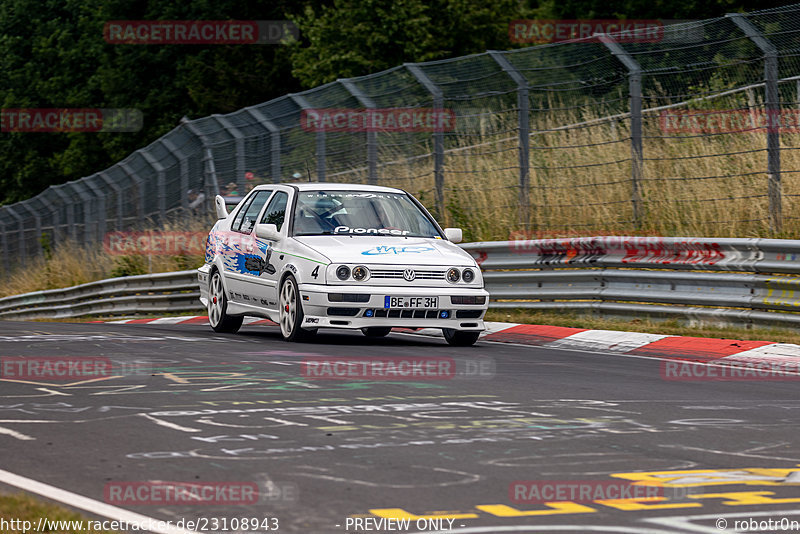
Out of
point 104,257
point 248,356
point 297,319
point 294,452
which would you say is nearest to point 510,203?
point 297,319

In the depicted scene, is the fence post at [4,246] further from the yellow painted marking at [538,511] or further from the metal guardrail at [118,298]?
the yellow painted marking at [538,511]

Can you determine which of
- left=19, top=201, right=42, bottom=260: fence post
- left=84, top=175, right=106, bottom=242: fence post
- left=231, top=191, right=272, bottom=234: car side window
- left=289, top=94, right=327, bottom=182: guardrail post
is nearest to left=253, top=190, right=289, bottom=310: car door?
left=231, top=191, right=272, bottom=234: car side window

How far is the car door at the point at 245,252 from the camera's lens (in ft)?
44.5

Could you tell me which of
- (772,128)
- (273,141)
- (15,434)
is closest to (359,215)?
(772,128)

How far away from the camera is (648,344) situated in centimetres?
1233

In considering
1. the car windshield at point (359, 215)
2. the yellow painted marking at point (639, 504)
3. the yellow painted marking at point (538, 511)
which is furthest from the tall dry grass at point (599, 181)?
the yellow painted marking at point (538, 511)

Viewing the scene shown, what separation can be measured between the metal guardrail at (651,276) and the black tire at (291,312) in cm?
357

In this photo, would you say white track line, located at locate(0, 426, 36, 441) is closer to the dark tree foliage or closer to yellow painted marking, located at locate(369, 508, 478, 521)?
yellow painted marking, located at locate(369, 508, 478, 521)

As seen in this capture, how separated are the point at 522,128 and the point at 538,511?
1182cm

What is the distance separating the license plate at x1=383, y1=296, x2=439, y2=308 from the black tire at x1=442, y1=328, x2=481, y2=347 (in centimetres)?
62

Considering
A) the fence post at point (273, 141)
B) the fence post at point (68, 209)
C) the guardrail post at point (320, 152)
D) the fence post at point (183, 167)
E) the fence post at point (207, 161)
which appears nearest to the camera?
the guardrail post at point (320, 152)

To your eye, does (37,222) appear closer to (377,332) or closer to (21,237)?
(21,237)

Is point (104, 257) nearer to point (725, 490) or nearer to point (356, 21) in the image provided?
point (356, 21)

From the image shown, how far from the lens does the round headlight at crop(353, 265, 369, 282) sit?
39.1 ft
